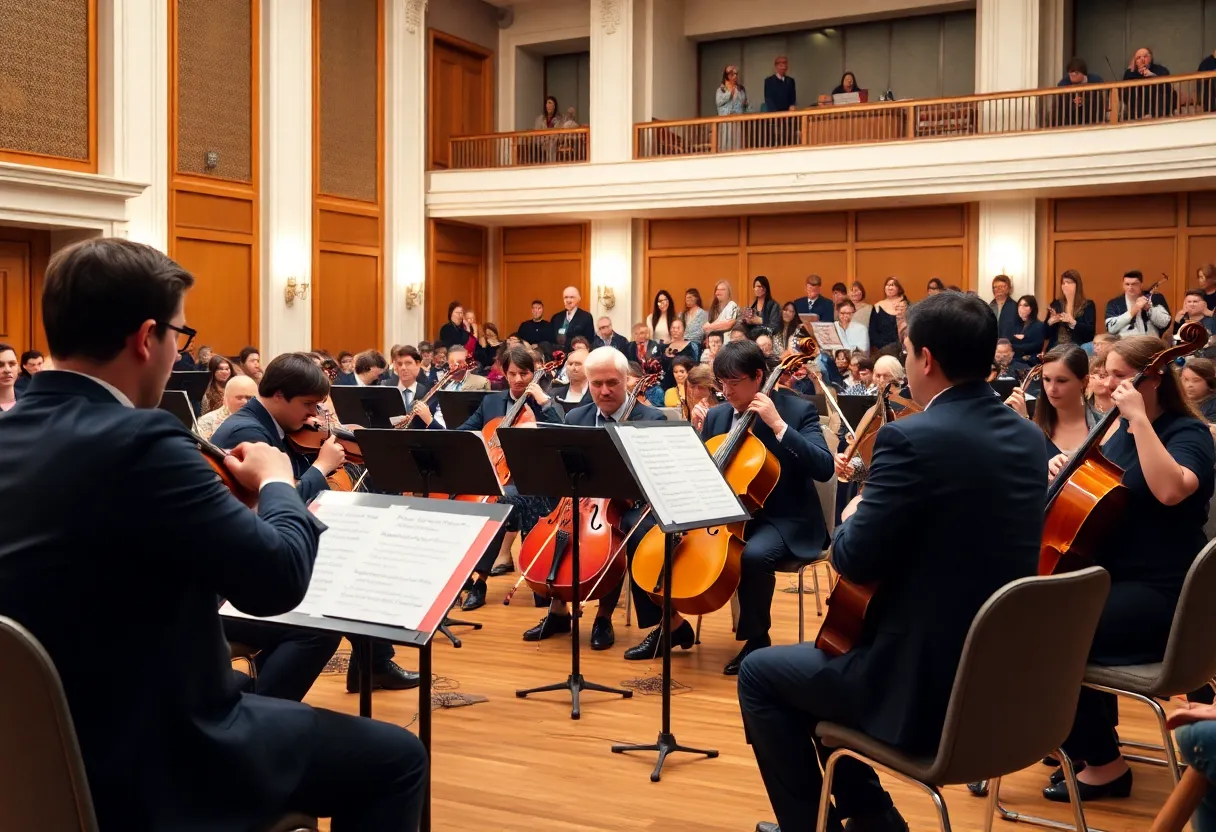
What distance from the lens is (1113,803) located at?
339 cm

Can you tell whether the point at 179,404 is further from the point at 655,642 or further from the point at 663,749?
the point at 663,749

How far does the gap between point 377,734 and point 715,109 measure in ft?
48.0

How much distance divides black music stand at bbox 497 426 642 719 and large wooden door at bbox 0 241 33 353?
27.7 ft

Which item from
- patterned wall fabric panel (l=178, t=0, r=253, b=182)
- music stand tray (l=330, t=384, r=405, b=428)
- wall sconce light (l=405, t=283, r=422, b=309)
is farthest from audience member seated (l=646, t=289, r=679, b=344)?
music stand tray (l=330, t=384, r=405, b=428)

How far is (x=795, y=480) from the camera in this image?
490cm

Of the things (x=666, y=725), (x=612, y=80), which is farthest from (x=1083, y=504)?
(x=612, y=80)

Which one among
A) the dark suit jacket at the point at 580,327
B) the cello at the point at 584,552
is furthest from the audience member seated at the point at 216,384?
the dark suit jacket at the point at 580,327

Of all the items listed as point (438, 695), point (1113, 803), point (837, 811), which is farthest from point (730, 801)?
point (438, 695)

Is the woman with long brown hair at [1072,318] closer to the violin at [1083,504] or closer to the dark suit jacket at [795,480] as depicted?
the dark suit jacket at [795,480]

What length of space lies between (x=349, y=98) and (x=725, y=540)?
10.7 m

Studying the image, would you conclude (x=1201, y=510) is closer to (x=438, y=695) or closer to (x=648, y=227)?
(x=438, y=695)

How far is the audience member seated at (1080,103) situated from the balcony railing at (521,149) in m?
5.42

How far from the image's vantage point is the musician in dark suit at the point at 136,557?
67.6 inches

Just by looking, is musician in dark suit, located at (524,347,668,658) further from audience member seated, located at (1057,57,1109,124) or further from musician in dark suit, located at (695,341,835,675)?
audience member seated, located at (1057,57,1109,124)
